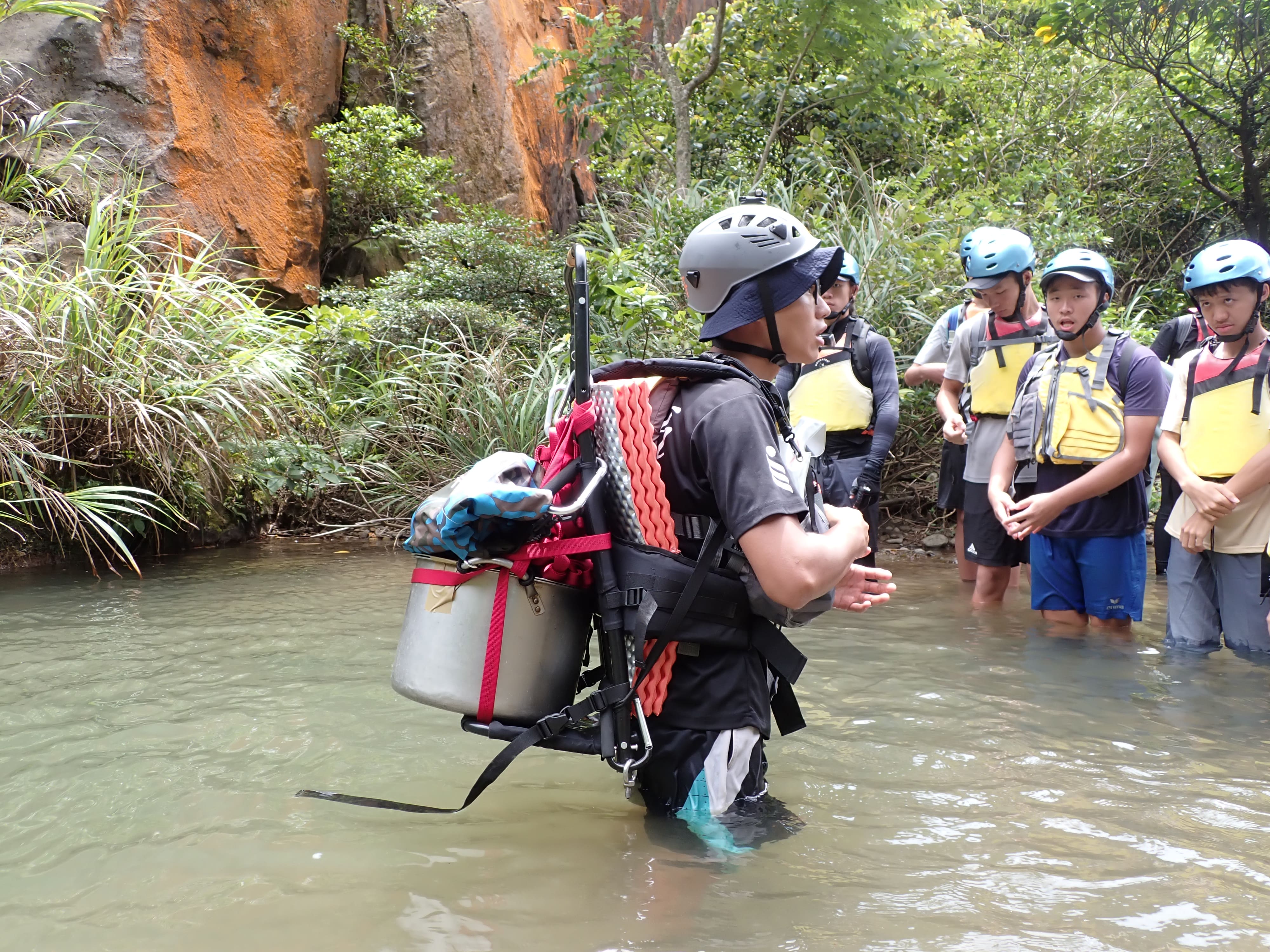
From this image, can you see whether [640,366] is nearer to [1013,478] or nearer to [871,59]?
[1013,478]

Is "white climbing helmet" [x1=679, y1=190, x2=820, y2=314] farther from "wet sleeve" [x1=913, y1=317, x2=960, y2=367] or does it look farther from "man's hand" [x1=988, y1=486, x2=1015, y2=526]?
"wet sleeve" [x1=913, y1=317, x2=960, y2=367]

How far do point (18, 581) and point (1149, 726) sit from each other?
6349 mm

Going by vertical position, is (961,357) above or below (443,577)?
above

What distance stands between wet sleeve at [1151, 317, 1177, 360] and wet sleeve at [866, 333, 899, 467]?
65.0 inches

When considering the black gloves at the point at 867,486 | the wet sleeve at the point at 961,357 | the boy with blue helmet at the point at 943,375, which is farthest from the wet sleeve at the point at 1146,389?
A: the boy with blue helmet at the point at 943,375

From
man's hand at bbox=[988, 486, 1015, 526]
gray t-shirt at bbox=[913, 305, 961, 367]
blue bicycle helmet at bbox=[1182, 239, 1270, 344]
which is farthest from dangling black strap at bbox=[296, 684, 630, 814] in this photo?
gray t-shirt at bbox=[913, 305, 961, 367]

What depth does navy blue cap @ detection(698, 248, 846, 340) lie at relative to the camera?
2.69 metres

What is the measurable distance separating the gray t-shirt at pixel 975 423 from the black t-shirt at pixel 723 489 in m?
3.08

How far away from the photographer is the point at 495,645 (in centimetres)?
249

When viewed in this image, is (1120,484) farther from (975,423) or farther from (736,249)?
(736,249)

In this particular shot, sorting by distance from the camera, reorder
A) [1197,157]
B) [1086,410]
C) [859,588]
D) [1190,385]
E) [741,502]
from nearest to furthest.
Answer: [741,502] < [859,588] < [1190,385] < [1086,410] < [1197,157]

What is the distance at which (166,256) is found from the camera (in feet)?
28.0

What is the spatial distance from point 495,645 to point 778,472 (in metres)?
0.76

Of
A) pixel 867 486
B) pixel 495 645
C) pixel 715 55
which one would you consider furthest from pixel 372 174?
pixel 495 645
